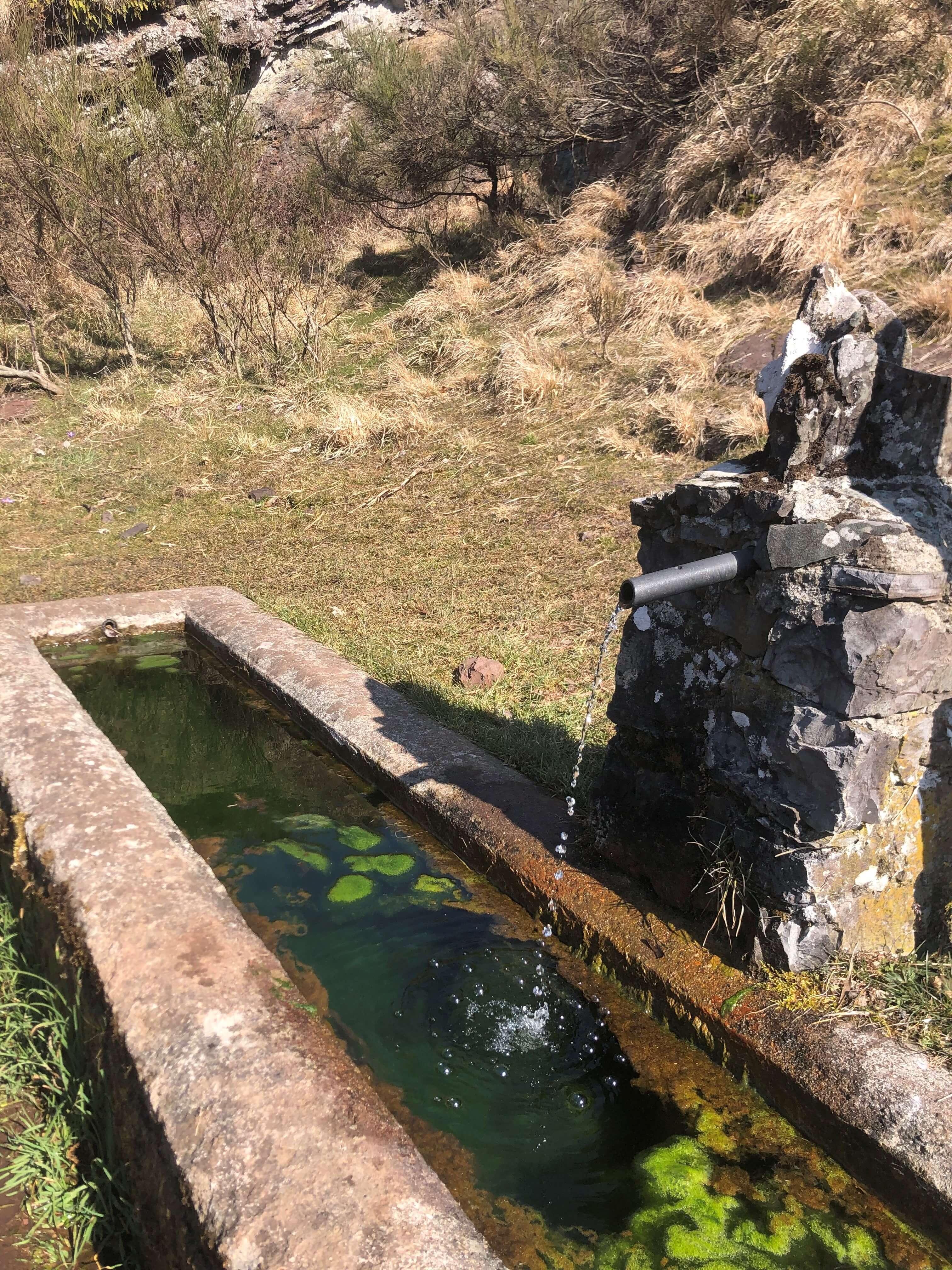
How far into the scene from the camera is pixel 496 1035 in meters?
2.37

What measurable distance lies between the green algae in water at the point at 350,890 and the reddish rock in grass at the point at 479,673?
1362 mm

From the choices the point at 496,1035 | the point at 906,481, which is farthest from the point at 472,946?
the point at 906,481

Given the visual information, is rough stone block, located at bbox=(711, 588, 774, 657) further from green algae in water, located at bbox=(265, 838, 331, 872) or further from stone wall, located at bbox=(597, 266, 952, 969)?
green algae in water, located at bbox=(265, 838, 331, 872)

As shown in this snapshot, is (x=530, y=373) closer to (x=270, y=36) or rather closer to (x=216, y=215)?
(x=216, y=215)

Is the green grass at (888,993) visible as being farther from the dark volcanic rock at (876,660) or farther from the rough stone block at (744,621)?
the rough stone block at (744,621)

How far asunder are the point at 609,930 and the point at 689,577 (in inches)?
36.2

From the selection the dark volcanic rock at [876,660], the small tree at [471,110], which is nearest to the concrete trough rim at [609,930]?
the dark volcanic rock at [876,660]

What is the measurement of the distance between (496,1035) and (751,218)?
721 cm

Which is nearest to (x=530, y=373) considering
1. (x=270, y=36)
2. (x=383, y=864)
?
(x=383, y=864)

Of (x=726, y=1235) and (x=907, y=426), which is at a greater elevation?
(x=907, y=426)

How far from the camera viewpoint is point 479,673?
4.23m

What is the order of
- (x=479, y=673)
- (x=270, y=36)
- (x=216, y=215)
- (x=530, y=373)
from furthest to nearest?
(x=270, y=36) < (x=216, y=215) < (x=530, y=373) < (x=479, y=673)

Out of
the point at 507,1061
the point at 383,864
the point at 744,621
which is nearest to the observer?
the point at 744,621

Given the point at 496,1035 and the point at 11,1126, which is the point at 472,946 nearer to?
the point at 496,1035
